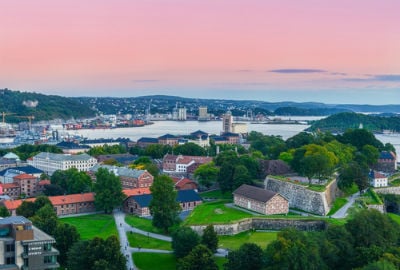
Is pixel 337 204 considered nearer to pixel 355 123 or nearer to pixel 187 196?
pixel 187 196

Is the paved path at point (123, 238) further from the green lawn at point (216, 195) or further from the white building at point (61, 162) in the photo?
the white building at point (61, 162)

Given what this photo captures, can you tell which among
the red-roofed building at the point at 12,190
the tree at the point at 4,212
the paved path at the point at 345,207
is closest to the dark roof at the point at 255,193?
the paved path at the point at 345,207

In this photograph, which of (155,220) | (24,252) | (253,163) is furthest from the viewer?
(253,163)

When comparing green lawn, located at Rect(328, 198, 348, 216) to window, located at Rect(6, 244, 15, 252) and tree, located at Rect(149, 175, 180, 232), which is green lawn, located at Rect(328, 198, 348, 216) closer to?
tree, located at Rect(149, 175, 180, 232)

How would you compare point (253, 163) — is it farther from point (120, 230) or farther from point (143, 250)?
point (143, 250)

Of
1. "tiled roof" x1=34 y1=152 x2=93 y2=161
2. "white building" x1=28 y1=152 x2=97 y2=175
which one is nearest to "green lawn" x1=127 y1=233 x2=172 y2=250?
"white building" x1=28 y1=152 x2=97 y2=175

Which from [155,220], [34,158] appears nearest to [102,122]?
[34,158]
